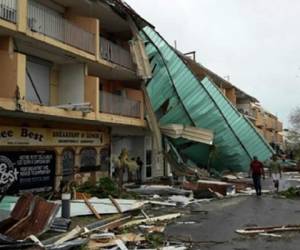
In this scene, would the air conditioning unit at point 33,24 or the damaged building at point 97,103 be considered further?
the damaged building at point 97,103

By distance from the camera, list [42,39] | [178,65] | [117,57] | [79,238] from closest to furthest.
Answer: [79,238]
[42,39]
[117,57]
[178,65]

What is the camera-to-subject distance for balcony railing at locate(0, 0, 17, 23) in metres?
16.7

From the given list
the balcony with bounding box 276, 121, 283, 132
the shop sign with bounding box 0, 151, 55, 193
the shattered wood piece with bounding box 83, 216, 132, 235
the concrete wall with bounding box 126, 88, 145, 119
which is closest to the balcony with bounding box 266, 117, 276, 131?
the balcony with bounding box 276, 121, 283, 132

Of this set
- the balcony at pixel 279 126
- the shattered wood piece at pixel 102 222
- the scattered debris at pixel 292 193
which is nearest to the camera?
the shattered wood piece at pixel 102 222

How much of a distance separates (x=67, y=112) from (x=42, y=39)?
327 cm

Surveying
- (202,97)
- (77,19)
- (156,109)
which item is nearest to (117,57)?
(77,19)

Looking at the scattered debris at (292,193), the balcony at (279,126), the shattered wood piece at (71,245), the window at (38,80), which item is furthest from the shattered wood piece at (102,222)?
the balcony at (279,126)

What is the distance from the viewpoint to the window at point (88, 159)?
24188 mm

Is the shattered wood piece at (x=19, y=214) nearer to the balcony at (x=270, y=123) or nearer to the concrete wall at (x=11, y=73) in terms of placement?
the concrete wall at (x=11, y=73)

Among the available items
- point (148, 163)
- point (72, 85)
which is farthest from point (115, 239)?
point (148, 163)

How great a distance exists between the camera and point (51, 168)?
2134 centimetres

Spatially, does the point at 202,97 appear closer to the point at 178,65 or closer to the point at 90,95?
the point at 178,65

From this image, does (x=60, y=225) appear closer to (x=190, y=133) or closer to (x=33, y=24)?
(x=33, y=24)

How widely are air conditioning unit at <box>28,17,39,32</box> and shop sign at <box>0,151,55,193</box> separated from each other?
4.84 m
